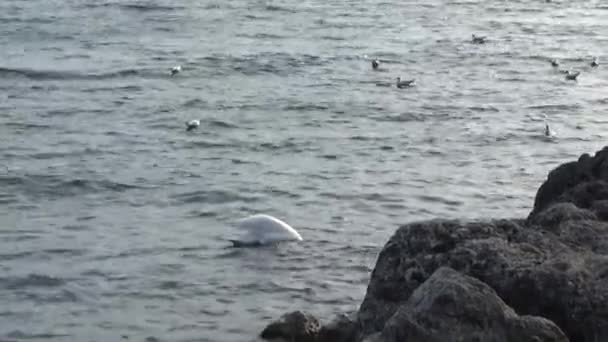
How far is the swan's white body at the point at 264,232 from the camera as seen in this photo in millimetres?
12117

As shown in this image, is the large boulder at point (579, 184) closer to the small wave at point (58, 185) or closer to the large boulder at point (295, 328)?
the large boulder at point (295, 328)

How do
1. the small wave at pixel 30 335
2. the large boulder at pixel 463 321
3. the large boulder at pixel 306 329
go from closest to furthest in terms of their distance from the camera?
the large boulder at pixel 463 321 → the large boulder at pixel 306 329 → the small wave at pixel 30 335

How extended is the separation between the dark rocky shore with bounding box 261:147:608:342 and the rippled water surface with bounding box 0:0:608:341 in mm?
2737

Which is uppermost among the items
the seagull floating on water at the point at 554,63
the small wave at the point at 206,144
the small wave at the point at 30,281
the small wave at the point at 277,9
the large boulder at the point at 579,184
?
Answer: the large boulder at the point at 579,184

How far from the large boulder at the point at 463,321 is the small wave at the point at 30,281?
5.52 meters

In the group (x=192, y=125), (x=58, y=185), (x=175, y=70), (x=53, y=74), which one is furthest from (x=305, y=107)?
(x=58, y=185)

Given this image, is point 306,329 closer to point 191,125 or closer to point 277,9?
point 191,125

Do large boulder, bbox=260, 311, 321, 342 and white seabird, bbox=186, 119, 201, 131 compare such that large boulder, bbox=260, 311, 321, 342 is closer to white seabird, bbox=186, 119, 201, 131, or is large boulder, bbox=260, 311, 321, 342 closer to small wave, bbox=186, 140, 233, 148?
small wave, bbox=186, 140, 233, 148

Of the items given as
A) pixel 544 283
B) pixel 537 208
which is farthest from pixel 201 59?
pixel 544 283

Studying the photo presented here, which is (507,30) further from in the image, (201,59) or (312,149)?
(312,149)

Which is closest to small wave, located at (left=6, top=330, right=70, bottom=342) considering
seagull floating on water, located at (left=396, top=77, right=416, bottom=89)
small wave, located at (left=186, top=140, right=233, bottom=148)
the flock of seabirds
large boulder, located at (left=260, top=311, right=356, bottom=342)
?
large boulder, located at (left=260, top=311, right=356, bottom=342)

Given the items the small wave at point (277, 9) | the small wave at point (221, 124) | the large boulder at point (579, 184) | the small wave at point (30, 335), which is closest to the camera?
the large boulder at point (579, 184)

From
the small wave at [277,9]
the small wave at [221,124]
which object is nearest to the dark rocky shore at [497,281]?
the small wave at [221,124]

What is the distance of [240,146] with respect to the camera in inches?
656
